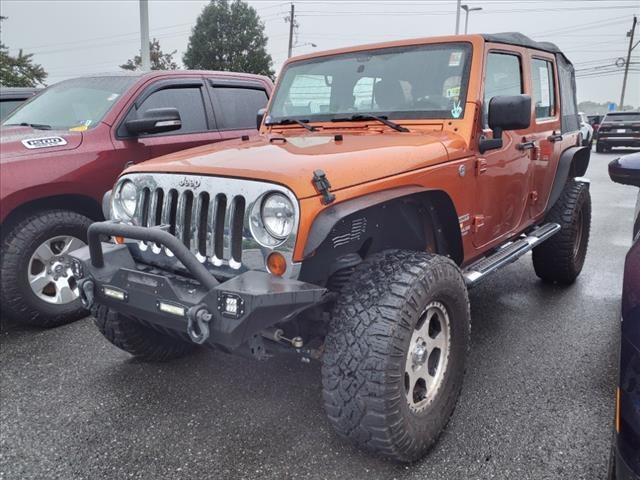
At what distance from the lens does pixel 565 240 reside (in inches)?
175

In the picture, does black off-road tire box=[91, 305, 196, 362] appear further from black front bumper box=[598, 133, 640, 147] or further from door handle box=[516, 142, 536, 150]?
black front bumper box=[598, 133, 640, 147]

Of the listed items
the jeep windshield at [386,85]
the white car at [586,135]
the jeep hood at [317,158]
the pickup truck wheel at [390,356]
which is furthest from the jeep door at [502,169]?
the white car at [586,135]

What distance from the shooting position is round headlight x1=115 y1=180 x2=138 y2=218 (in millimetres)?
2643

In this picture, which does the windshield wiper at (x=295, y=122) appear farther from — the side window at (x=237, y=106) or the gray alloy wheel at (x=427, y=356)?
the side window at (x=237, y=106)

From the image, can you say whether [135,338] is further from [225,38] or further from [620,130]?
[225,38]

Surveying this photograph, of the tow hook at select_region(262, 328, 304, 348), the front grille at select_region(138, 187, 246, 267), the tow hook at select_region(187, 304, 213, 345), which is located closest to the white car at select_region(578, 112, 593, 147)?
the tow hook at select_region(262, 328, 304, 348)

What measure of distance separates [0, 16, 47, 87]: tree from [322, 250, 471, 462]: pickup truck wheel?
697 inches

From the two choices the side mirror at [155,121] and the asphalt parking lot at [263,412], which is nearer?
the asphalt parking lot at [263,412]

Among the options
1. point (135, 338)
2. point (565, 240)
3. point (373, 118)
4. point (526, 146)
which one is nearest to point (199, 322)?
point (135, 338)

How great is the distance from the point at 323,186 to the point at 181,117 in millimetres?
3161

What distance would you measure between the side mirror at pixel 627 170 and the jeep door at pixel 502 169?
2.50ft

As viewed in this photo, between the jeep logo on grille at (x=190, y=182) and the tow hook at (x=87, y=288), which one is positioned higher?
the jeep logo on grille at (x=190, y=182)

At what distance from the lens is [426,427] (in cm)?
237

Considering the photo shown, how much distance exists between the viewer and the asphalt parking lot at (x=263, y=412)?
7.79 ft
